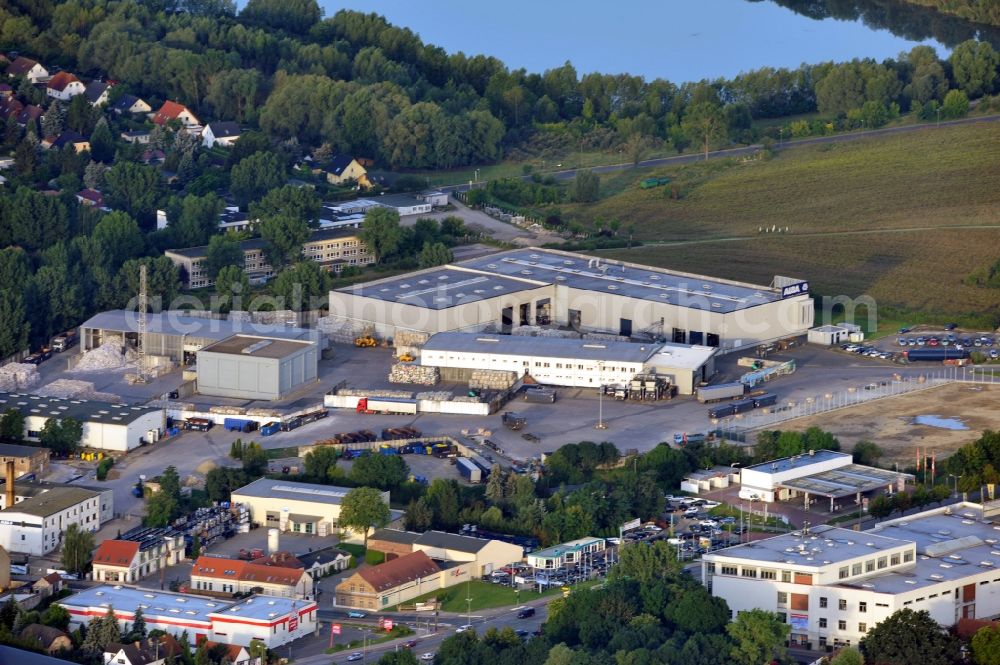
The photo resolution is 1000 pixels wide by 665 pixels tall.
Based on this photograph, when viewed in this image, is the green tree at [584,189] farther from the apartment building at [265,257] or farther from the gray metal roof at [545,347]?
the gray metal roof at [545,347]

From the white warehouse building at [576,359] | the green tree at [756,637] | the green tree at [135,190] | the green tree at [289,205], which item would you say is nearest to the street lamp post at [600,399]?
the white warehouse building at [576,359]

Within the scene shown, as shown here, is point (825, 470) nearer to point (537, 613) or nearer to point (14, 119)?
point (537, 613)

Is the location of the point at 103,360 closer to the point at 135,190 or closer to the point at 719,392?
the point at 135,190

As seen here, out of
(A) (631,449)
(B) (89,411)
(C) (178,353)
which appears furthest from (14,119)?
(A) (631,449)

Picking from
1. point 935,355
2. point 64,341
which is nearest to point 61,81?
point 64,341

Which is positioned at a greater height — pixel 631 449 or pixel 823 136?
pixel 823 136

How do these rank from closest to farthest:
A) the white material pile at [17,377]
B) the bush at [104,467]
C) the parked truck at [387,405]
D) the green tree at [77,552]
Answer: the green tree at [77,552] → the bush at [104,467] → the parked truck at [387,405] → the white material pile at [17,377]

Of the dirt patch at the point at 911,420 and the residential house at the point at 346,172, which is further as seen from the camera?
the residential house at the point at 346,172
